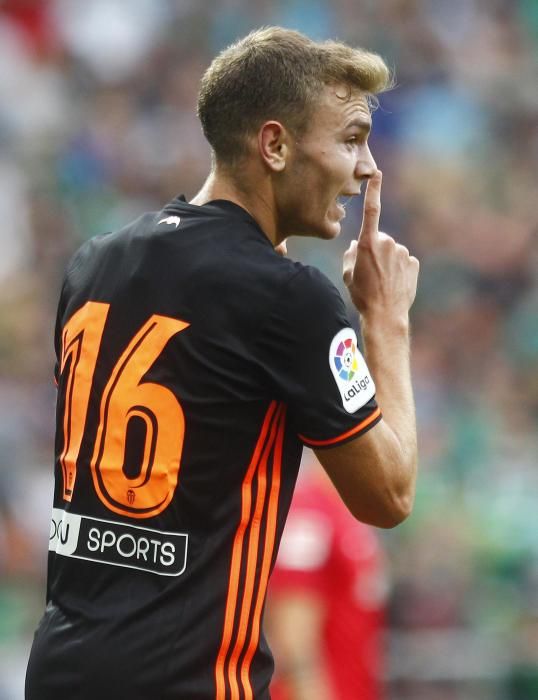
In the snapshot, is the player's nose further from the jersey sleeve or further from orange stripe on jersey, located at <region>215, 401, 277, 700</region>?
orange stripe on jersey, located at <region>215, 401, 277, 700</region>

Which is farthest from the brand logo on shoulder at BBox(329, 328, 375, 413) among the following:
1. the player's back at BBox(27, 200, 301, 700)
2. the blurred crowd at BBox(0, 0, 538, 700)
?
the blurred crowd at BBox(0, 0, 538, 700)

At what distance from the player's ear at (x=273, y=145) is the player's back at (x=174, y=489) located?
0.60ft

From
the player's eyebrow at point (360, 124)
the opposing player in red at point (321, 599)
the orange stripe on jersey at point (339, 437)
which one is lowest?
the orange stripe on jersey at point (339, 437)

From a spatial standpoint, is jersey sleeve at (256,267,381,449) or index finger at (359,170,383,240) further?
index finger at (359,170,383,240)

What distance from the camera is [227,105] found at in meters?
3.17

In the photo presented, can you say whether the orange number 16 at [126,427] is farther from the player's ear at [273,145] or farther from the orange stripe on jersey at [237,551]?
the player's ear at [273,145]

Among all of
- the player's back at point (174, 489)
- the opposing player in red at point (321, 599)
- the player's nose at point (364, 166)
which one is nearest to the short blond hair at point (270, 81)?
the player's nose at point (364, 166)

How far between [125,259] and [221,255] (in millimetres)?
239

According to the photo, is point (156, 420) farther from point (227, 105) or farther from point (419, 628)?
point (419, 628)

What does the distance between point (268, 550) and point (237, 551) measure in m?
0.08

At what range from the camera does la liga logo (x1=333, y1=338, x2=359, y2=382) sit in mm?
2965

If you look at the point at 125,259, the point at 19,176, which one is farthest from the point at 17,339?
the point at 125,259

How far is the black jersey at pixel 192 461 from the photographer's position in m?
Answer: 2.92

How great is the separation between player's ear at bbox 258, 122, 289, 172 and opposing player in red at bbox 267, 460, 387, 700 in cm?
253
